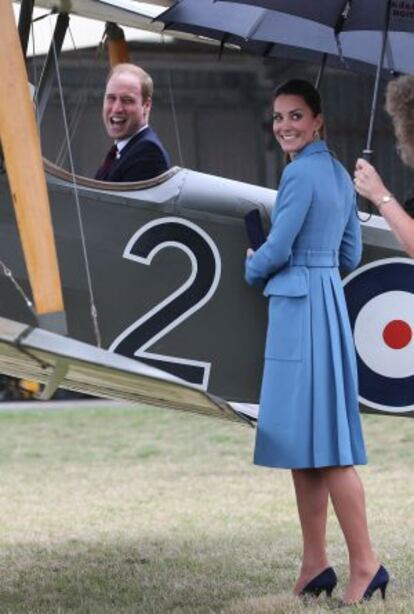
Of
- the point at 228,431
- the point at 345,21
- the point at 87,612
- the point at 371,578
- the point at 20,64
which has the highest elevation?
the point at 345,21

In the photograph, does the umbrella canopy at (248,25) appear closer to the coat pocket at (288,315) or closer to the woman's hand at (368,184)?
the woman's hand at (368,184)

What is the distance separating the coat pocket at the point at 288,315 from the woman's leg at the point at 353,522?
0.43 m

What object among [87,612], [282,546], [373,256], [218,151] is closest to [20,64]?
[373,256]

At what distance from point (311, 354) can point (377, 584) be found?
83 cm

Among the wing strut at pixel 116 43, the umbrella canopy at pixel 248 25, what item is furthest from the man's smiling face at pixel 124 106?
the wing strut at pixel 116 43

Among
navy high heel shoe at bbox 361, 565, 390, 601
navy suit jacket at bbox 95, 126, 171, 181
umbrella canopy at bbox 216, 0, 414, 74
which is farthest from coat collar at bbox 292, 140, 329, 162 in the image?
navy high heel shoe at bbox 361, 565, 390, 601

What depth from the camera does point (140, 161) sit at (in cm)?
595

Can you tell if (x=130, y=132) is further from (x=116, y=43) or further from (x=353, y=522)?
(x=353, y=522)

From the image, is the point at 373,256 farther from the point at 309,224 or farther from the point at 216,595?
the point at 216,595

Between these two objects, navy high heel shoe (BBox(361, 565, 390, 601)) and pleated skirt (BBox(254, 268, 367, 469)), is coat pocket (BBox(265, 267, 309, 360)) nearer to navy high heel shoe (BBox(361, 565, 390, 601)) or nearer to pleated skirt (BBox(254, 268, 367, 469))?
pleated skirt (BBox(254, 268, 367, 469))

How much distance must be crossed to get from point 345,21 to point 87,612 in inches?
95.2

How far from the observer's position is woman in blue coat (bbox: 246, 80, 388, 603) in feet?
16.6

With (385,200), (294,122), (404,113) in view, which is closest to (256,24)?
(294,122)

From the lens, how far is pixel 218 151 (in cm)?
1170
